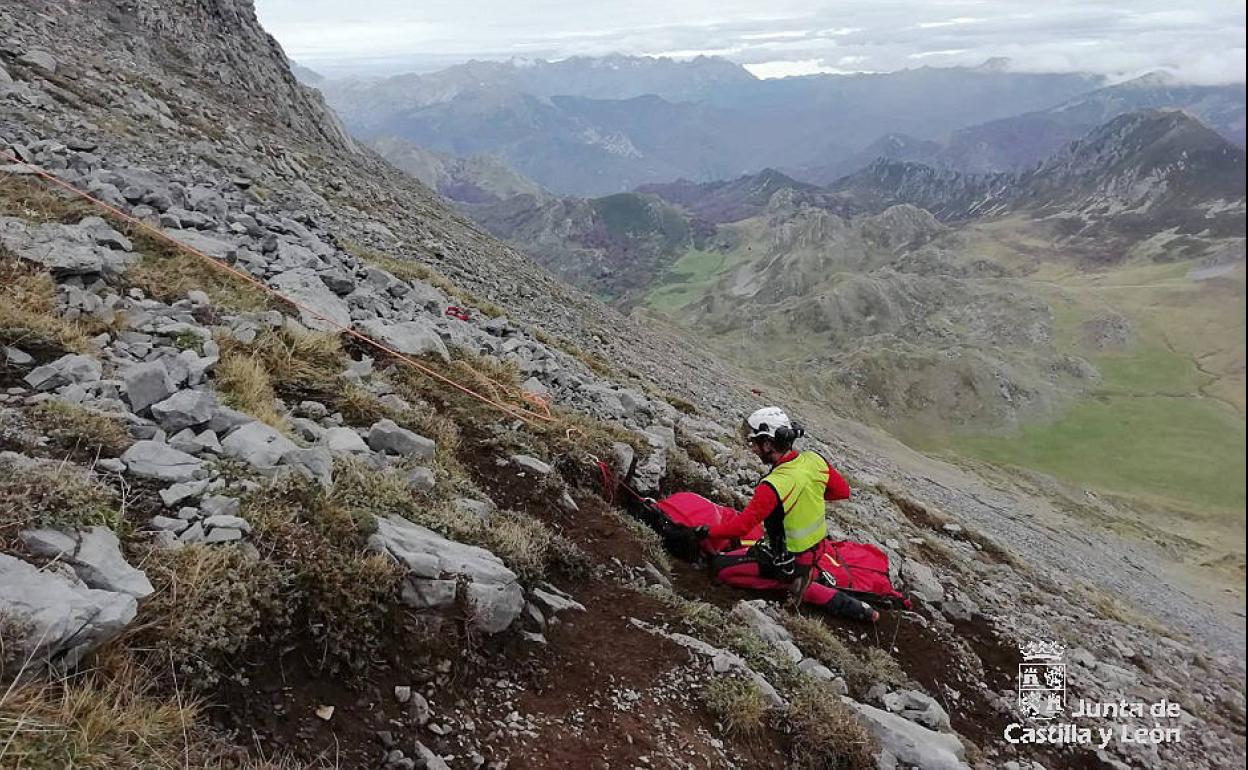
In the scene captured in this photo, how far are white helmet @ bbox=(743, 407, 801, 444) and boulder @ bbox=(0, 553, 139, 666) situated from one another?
6.10 metres

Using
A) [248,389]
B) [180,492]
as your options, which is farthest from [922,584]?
[180,492]

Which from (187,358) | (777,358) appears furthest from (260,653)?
(777,358)

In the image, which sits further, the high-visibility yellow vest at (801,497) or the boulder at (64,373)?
the high-visibility yellow vest at (801,497)

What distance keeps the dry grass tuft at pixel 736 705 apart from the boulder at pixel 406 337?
656cm

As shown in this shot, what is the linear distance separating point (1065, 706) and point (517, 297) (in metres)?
23.9

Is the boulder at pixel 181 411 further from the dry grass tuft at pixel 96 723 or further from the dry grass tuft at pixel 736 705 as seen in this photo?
the dry grass tuft at pixel 736 705

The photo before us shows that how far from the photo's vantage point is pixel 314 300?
1064 centimetres

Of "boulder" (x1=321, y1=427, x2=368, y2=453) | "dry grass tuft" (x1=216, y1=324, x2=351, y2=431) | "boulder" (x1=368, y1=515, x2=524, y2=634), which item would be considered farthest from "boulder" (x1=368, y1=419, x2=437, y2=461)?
"boulder" (x1=368, y1=515, x2=524, y2=634)

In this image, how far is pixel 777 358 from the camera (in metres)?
138

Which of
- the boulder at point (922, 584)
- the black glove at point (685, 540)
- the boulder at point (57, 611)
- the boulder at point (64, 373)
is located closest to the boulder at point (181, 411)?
the boulder at point (64, 373)

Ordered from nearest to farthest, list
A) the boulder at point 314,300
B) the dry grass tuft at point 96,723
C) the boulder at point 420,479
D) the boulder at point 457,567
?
the dry grass tuft at point 96,723 → the boulder at point 457,567 → the boulder at point 420,479 → the boulder at point 314,300

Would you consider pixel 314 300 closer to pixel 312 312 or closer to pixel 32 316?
pixel 312 312

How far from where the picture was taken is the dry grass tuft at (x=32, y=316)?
675cm

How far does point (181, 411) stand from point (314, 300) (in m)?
4.71
